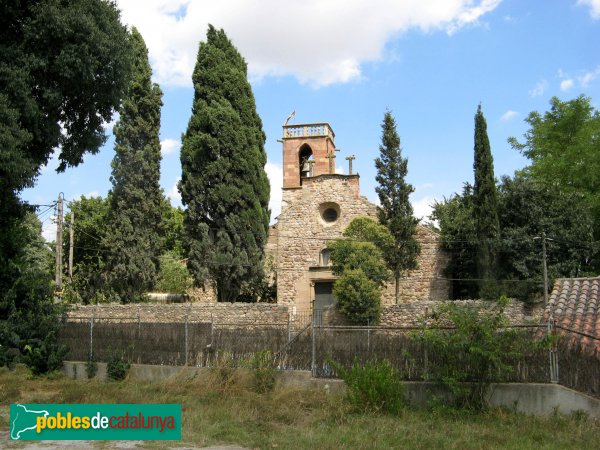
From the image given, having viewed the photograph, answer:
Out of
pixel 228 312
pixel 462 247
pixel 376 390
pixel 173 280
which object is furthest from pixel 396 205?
pixel 376 390

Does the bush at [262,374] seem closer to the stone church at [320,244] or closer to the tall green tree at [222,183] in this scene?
the tall green tree at [222,183]

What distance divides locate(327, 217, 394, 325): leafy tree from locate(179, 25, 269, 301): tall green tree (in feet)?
12.6

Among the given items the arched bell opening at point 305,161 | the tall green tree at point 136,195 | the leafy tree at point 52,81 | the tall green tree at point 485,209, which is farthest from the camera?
the arched bell opening at point 305,161

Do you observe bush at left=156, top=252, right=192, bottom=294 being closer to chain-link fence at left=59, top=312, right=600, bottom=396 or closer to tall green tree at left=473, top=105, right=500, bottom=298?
chain-link fence at left=59, top=312, right=600, bottom=396

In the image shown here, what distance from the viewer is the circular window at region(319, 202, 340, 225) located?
29750 mm

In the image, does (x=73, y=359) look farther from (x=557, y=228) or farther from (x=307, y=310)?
(x=557, y=228)

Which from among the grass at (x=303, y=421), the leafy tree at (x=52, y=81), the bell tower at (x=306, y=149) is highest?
the bell tower at (x=306, y=149)

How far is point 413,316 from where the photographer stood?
23.3m

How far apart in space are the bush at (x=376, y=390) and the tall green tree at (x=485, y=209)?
13.9 metres

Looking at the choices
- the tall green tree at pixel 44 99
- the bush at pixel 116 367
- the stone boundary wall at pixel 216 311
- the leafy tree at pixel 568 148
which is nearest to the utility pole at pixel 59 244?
the stone boundary wall at pixel 216 311

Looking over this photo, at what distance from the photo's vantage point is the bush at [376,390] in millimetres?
10023

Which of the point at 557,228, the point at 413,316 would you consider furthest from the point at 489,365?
the point at 557,228

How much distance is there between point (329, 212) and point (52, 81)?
18.0m

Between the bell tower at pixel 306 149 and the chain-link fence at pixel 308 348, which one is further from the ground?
the bell tower at pixel 306 149
